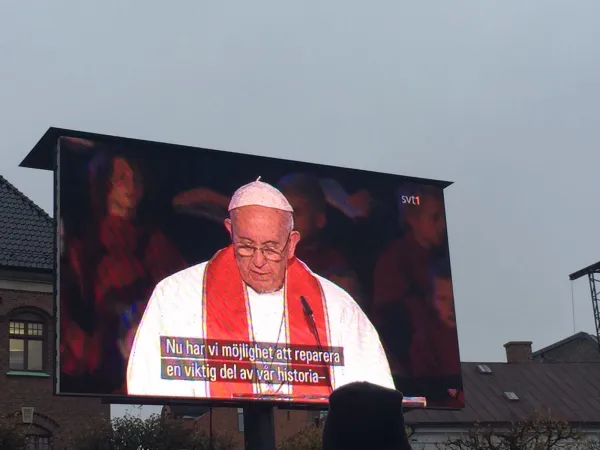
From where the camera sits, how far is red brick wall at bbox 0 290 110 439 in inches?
920

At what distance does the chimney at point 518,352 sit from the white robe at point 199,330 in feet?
94.6

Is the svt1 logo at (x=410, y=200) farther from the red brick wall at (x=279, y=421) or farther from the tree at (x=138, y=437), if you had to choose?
the red brick wall at (x=279, y=421)

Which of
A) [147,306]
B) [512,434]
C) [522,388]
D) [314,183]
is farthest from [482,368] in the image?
[147,306]

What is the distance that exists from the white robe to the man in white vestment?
0.05 ft

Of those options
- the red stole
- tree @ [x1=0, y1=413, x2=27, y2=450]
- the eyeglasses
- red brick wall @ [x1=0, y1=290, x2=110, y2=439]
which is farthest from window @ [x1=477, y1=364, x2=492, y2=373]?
the eyeglasses

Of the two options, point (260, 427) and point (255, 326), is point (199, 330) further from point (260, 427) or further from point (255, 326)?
point (260, 427)

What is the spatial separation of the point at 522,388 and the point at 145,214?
27.6m

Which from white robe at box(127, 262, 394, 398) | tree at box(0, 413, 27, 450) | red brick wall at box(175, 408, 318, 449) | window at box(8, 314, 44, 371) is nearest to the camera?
white robe at box(127, 262, 394, 398)

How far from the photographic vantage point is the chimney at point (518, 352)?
147ft

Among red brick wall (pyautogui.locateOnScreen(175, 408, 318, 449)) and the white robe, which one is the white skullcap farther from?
red brick wall (pyautogui.locateOnScreen(175, 408, 318, 449))

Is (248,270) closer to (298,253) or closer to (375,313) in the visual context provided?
(298,253)

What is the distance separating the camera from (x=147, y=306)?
1543cm

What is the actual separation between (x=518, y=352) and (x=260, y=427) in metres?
30.5

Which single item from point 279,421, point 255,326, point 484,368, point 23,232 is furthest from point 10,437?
point 484,368
